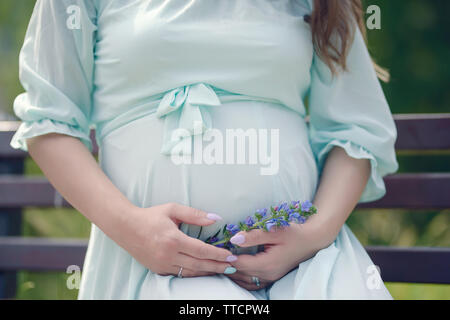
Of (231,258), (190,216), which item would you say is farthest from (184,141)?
(231,258)

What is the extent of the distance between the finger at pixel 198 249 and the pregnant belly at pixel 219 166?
10 centimetres

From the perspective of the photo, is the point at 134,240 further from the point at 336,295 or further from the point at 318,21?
the point at 318,21

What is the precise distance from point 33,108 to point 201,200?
1.43ft

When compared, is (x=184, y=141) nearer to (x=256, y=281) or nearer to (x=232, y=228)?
(x=232, y=228)

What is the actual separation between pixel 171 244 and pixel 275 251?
0.23 metres

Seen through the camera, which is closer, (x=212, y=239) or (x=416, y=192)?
(x=212, y=239)

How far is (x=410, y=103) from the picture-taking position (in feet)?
11.2

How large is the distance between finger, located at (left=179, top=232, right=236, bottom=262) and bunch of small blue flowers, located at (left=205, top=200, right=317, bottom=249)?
43 mm

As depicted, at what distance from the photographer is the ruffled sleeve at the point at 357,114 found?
1.19 meters

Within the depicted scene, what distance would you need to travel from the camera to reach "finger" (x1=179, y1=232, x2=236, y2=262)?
0.92m

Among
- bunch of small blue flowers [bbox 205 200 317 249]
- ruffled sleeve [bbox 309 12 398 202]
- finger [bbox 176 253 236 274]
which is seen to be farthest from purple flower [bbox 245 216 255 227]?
ruffled sleeve [bbox 309 12 398 202]

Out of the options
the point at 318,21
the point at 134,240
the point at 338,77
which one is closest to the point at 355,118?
the point at 338,77

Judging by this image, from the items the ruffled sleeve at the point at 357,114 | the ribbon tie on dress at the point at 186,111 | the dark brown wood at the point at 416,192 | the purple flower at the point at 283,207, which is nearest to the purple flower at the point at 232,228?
the purple flower at the point at 283,207

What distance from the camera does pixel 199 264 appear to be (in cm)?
94
